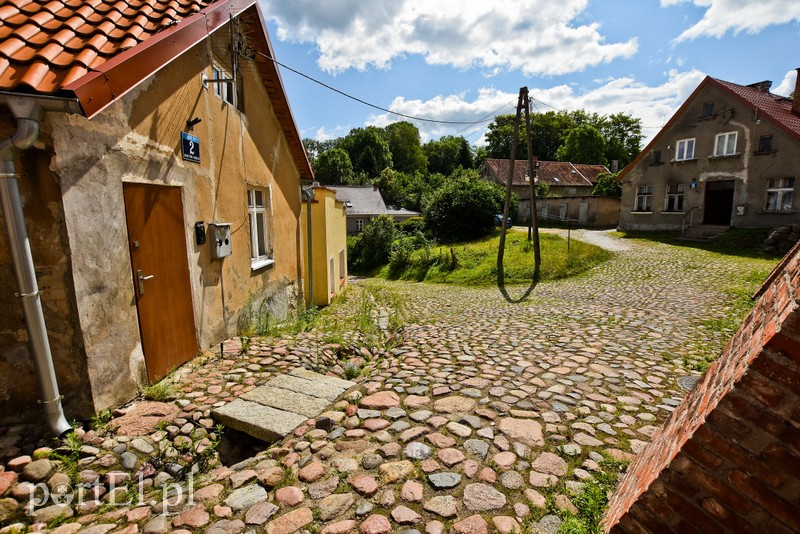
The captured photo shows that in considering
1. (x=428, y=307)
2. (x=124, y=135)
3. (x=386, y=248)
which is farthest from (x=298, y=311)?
(x=386, y=248)

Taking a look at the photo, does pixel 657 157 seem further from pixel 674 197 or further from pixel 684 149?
pixel 674 197

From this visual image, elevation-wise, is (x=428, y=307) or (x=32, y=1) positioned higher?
(x=32, y=1)

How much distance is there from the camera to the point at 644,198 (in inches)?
875

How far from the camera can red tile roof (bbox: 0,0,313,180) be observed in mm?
3049

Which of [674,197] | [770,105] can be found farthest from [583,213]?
[770,105]

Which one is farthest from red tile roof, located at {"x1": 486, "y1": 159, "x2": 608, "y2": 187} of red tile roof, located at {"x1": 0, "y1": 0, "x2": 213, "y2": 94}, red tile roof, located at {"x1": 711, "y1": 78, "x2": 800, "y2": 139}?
red tile roof, located at {"x1": 0, "y1": 0, "x2": 213, "y2": 94}

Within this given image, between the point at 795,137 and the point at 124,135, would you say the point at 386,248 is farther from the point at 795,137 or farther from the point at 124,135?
the point at 124,135

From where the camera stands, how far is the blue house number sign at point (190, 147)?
5.01 m

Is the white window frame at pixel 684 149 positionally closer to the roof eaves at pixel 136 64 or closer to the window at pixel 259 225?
the window at pixel 259 225

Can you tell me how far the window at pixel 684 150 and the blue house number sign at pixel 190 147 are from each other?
2366 cm

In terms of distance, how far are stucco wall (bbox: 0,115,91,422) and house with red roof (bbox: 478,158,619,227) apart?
23857 mm

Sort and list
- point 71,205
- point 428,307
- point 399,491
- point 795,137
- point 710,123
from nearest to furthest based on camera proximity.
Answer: point 399,491 < point 71,205 < point 428,307 < point 795,137 < point 710,123

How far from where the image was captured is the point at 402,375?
15.9 feet

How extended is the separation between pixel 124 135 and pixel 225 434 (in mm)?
3256
